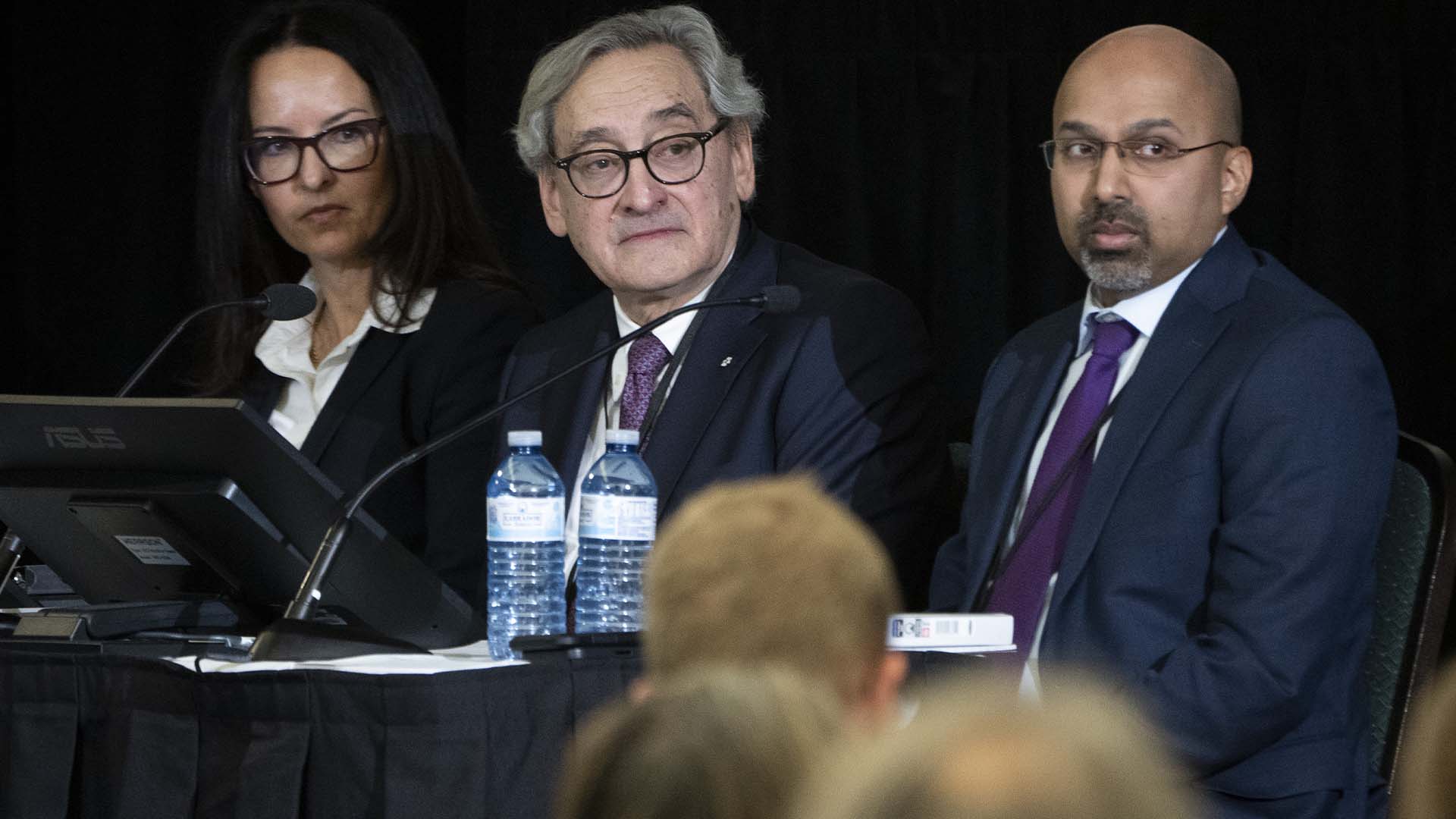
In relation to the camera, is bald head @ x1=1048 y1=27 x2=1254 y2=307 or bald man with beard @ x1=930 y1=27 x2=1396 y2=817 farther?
bald head @ x1=1048 y1=27 x2=1254 y2=307

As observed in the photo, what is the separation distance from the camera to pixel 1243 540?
219 centimetres


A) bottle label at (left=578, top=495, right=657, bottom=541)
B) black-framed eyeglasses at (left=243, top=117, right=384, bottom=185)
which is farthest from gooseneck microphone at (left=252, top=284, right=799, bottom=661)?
black-framed eyeglasses at (left=243, top=117, right=384, bottom=185)

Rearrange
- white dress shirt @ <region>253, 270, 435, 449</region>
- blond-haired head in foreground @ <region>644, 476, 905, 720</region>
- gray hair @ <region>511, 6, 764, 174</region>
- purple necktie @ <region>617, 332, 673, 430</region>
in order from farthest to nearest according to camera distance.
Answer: white dress shirt @ <region>253, 270, 435, 449</region> < gray hair @ <region>511, 6, 764, 174</region> < purple necktie @ <region>617, 332, 673, 430</region> < blond-haired head in foreground @ <region>644, 476, 905, 720</region>

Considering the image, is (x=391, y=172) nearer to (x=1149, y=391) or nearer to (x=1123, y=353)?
(x=1123, y=353)

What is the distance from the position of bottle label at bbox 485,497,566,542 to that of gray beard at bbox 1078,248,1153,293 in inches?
34.7

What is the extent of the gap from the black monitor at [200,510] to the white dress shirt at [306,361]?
812 millimetres

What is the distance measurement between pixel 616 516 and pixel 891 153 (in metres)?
1.77

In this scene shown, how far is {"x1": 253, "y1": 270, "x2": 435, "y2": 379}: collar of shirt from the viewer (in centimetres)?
311

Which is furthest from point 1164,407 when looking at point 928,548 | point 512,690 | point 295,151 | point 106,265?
point 106,265

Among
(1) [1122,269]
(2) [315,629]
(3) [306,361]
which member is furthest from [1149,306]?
(3) [306,361]

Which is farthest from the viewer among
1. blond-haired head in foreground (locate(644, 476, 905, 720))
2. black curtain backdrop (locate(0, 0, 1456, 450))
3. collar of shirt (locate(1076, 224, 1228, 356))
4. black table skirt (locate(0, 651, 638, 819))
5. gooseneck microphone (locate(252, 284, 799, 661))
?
black curtain backdrop (locate(0, 0, 1456, 450))

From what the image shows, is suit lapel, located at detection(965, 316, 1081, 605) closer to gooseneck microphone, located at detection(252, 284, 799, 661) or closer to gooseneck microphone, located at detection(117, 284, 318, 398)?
gooseneck microphone, located at detection(252, 284, 799, 661)

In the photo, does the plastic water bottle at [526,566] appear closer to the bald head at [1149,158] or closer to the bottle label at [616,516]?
the bottle label at [616,516]

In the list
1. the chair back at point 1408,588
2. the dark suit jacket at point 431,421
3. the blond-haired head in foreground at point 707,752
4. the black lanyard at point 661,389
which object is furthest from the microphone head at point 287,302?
the blond-haired head in foreground at point 707,752
